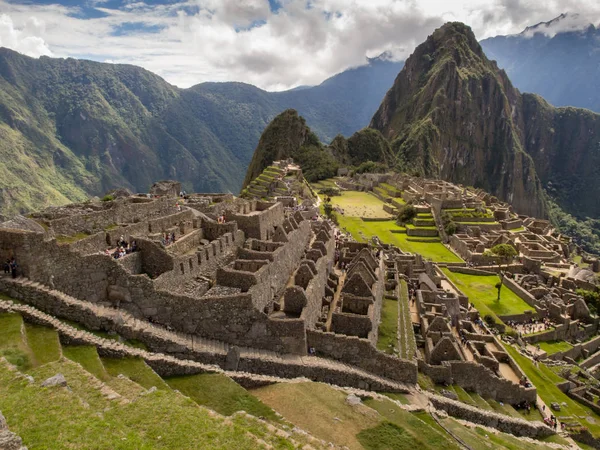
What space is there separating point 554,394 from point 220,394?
24.8 metres

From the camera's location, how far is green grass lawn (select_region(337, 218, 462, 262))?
5884 cm

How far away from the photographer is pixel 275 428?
42.0 feet

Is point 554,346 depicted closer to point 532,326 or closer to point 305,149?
point 532,326

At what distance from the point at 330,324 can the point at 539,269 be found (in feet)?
141

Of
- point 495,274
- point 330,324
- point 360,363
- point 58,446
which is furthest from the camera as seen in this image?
point 495,274

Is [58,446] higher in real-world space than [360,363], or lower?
higher

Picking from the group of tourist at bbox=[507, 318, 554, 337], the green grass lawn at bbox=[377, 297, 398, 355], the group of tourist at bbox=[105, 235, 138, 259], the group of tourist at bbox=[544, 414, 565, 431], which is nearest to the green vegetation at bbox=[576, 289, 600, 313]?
the group of tourist at bbox=[507, 318, 554, 337]

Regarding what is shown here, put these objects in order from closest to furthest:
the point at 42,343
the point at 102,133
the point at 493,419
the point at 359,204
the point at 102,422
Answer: the point at 102,422 < the point at 42,343 < the point at 493,419 < the point at 359,204 < the point at 102,133

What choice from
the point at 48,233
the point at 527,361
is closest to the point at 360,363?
the point at 48,233

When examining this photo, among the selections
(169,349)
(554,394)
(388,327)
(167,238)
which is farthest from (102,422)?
(554,394)

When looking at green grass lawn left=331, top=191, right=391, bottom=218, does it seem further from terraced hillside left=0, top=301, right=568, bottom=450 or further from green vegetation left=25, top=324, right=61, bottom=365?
green vegetation left=25, top=324, right=61, bottom=365

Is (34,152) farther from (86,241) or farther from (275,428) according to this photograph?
(275,428)

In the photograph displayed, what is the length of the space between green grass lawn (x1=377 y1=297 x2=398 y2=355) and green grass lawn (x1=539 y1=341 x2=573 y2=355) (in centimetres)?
1694

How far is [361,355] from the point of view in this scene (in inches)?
837
